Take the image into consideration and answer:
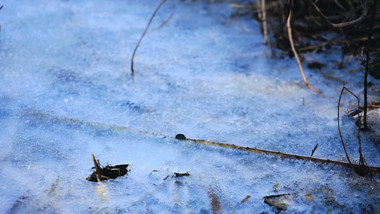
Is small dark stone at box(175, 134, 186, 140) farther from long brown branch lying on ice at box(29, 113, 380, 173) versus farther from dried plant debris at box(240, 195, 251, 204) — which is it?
dried plant debris at box(240, 195, 251, 204)

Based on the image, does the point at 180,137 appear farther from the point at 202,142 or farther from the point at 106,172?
the point at 106,172

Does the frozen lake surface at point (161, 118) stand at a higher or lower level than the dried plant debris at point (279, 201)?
higher

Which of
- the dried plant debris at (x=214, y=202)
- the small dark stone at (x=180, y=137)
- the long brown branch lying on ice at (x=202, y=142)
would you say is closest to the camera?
the dried plant debris at (x=214, y=202)

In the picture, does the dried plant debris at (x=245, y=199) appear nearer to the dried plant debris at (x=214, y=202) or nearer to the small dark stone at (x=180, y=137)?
the dried plant debris at (x=214, y=202)

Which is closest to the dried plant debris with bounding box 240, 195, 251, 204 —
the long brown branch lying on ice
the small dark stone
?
the long brown branch lying on ice

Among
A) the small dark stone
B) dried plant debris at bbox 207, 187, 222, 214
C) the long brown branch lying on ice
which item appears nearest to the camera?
dried plant debris at bbox 207, 187, 222, 214

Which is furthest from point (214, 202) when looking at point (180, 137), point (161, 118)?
point (161, 118)

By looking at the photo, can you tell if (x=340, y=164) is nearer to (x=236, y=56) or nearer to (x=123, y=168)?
(x=123, y=168)

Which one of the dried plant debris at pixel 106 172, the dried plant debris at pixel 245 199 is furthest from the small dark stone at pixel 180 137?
the dried plant debris at pixel 245 199
